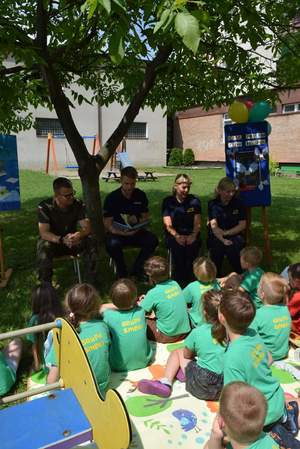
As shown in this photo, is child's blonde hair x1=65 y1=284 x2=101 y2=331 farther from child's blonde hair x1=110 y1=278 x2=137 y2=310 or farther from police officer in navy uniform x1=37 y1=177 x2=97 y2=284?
police officer in navy uniform x1=37 y1=177 x2=97 y2=284

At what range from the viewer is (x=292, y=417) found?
2.56m

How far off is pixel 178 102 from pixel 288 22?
6.69 ft

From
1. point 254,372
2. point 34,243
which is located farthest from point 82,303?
point 34,243

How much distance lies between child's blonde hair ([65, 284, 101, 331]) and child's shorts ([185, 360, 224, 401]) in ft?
2.83

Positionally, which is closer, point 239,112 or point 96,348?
point 96,348

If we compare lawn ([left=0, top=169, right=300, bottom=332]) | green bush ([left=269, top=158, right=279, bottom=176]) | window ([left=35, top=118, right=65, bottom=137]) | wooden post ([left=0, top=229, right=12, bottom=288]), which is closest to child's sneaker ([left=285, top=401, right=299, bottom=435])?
lawn ([left=0, top=169, right=300, bottom=332])

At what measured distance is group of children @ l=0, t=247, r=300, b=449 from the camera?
2.25 m

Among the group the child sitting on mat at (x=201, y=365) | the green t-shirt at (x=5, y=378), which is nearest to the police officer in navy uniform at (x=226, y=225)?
the child sitting on mat at (x=201, y=365)

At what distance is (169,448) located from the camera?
249cm

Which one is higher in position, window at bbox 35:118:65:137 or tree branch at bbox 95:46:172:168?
window at bbox 35:118:65:137

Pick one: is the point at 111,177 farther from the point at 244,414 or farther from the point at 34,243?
the point at 244,414

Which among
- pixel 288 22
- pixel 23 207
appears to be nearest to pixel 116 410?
pixel 288 22

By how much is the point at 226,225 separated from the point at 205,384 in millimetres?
2696

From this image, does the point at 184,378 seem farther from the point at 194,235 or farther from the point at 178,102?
the point at 178,102
